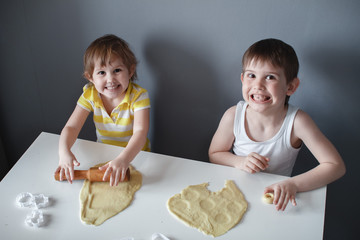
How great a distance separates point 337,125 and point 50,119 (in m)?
1.22

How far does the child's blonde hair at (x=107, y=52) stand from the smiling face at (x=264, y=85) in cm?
40

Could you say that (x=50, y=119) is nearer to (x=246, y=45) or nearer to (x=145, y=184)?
(x=145, y=184)

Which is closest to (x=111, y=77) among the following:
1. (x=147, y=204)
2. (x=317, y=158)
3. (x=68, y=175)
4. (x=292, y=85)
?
(x=68, y=175)

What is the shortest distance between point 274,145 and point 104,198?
22.1 inches

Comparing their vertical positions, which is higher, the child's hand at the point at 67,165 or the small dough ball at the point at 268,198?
the child's hand at the point at 67,165

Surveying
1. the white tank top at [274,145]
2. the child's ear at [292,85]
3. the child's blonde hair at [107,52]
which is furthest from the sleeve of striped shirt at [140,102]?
the child's ear at [292,85]

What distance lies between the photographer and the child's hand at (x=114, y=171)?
2.77 feet

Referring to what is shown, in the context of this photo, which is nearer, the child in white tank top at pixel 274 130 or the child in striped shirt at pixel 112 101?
the child in white tank top at pixel 274 130

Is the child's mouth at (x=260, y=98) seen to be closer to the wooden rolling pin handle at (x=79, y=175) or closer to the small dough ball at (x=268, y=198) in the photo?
the small dough ball at (x=268, y=198)

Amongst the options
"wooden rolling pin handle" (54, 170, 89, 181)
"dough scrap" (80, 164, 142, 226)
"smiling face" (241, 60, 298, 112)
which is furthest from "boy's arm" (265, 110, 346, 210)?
"wooden rolling pin handle" (54, 170, 89, 181)

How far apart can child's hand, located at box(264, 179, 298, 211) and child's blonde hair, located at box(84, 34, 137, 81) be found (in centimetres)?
62

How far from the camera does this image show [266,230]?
0.73 meters

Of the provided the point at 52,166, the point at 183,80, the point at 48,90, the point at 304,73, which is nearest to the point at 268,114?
the point at 304,73

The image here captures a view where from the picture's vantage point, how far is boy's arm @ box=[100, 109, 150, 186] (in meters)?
0.85
